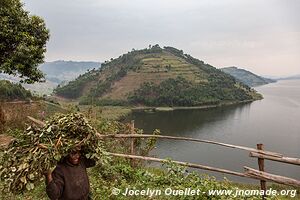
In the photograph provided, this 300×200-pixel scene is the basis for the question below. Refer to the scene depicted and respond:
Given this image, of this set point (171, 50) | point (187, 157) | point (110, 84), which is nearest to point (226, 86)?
point (110, 84)

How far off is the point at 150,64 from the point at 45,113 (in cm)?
10407

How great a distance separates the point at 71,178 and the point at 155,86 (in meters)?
89.3

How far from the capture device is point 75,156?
12.0 feet

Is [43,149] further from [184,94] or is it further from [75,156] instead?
[184,94]

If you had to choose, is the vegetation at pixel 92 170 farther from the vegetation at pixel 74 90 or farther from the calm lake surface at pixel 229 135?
the vegetation at pixel 74 90

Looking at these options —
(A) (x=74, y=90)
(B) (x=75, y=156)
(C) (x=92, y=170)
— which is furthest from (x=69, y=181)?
(A) (x=74, y=90)

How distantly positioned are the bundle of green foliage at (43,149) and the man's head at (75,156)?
0.07 meters

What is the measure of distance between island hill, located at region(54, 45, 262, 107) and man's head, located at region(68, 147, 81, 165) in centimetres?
7478

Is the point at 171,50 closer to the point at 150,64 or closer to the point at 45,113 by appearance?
the point at 150,64

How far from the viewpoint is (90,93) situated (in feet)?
324

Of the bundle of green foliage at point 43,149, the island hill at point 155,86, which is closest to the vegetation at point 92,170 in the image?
the bundle of green foliage at point 43,149

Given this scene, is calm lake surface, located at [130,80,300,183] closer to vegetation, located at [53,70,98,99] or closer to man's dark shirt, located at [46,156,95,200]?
man's dark shirt, located at [46,156,95,200]

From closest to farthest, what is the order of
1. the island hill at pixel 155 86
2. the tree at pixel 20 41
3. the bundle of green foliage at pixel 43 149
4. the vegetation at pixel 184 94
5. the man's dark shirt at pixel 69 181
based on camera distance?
the bundle of green foliage at pixel 43 149 → the man's dark shirt at pixel 69 181 → the tree at pixel 20 41 → the vegetation at pixel 184 94 → the island hill at pixel 155 86

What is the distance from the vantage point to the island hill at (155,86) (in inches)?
3440
